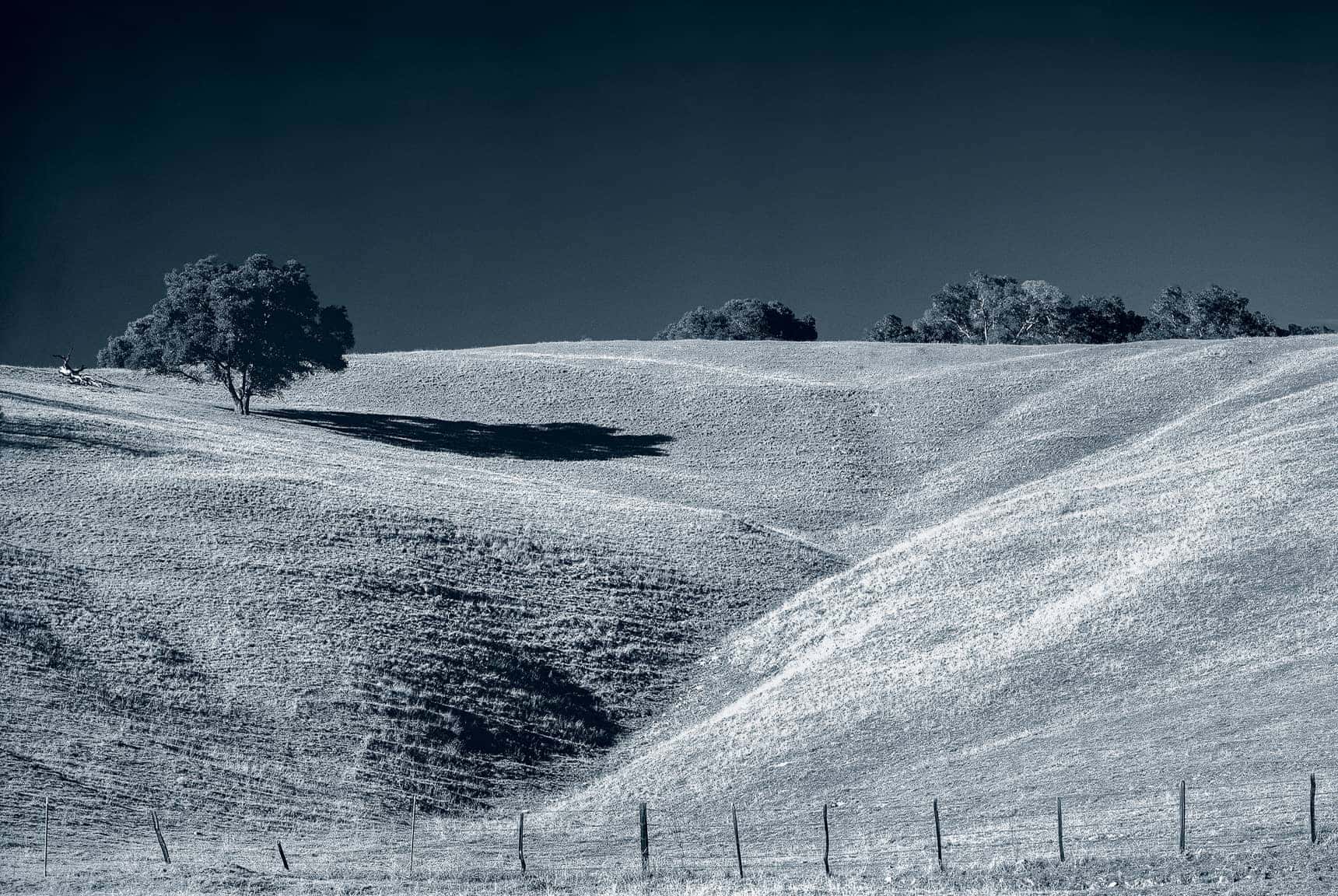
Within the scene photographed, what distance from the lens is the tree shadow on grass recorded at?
68.9 metres

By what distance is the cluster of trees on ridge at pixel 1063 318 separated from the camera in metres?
114

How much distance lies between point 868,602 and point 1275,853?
23.2 meters

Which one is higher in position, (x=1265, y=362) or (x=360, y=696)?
(x=1265, y=362)

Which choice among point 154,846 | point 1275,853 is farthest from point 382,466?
point 1275,853

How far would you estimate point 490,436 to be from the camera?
7238 cm

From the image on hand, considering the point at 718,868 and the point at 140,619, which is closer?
the point at 718,868

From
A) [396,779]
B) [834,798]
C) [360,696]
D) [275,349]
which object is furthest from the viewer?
[275,349]

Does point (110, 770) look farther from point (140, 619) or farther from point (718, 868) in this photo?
point (718, 868)

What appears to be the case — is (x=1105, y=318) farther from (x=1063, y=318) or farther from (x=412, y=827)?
(x=412, y=827)

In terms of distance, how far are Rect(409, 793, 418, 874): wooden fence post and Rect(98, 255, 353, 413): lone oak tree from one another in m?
50.4

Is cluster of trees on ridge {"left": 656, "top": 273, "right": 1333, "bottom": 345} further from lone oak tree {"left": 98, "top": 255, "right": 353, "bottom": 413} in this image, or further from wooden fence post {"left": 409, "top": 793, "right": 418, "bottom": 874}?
wooden fence post {"left": 409, "top": 793, "right": 418, "bottom": 874}

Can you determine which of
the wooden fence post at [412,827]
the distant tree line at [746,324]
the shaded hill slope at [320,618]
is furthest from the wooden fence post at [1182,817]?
the distant tree line at [746,324]

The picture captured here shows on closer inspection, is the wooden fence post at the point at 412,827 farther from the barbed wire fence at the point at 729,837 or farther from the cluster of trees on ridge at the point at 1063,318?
the cluster of trees on ridge at the point at 1063,318

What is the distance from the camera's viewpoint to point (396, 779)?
101ft
